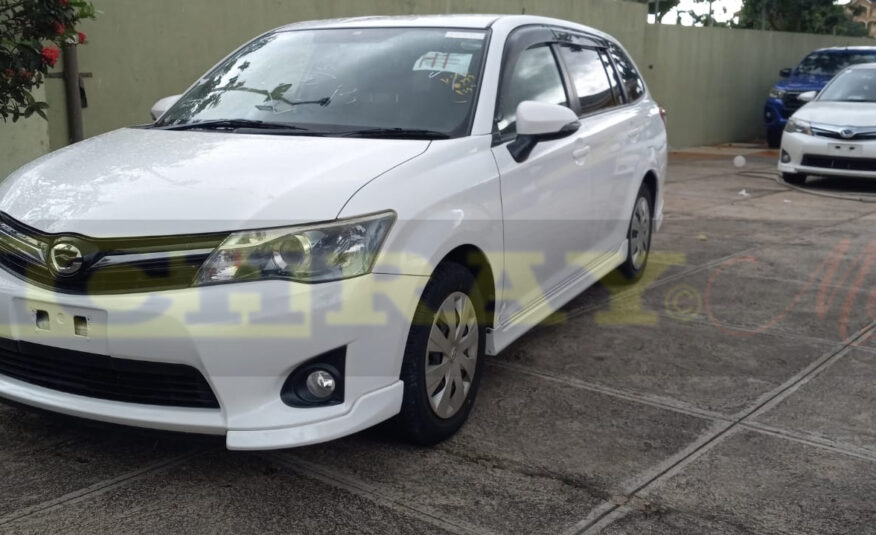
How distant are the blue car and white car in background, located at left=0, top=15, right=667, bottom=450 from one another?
500 inches

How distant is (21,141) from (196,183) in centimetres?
419

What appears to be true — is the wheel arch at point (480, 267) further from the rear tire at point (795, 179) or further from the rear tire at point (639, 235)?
the rear tire at point (795, 179)

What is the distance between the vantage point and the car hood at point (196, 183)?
308cm

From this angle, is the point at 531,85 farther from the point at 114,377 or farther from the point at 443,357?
the point at 114,377

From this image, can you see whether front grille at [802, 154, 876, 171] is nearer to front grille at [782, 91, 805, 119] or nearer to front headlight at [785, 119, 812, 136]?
front headlight at [785, 119, 812, 136]

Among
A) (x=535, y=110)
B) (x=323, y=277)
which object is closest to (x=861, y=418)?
(x=535, y=110)

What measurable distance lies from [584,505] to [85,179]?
6.96 ft

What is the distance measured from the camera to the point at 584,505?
127 inches

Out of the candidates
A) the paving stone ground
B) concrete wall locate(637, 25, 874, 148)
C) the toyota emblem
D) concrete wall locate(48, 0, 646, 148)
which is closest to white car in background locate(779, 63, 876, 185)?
concrete wall locate(637, 25, 874, 148)

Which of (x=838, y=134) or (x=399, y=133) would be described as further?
(x=838, y=134)

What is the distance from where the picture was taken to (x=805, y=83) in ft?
52.5

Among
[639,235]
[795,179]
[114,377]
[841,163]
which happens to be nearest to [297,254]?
[114,377]

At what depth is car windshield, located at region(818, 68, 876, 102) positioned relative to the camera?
38.7 ft

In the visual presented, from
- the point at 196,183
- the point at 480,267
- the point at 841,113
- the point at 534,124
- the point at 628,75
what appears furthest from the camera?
the point at 841,113
